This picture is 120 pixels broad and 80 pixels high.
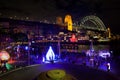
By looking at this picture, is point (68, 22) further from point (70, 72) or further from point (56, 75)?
point (56, 75)

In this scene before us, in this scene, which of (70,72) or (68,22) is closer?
(70,72)

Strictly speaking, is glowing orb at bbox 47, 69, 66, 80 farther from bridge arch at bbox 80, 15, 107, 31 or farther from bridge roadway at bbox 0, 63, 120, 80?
bridge arch at bbox 80, 15, 107, 31

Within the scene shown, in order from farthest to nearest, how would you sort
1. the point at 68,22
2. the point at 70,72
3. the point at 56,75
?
the point at 68,22
the point at 70,72
the point at 56,75

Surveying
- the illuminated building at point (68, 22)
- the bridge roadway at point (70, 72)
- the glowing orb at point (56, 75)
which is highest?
the illuminated building at point (68, 22)

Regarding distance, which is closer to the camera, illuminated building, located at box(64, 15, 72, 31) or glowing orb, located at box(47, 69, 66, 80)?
glowing orb, located at box(47, 69, 66, 80)

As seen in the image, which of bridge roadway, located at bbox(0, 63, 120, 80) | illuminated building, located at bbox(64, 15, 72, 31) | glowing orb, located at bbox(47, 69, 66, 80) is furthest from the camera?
illuminated building, located at bbox(64, 15, 72, 31)

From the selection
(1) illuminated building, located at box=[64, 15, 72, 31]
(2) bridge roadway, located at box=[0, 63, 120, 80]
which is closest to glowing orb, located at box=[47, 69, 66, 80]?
(2) bridge roadway, located at box=[0, 63, 120, 80]

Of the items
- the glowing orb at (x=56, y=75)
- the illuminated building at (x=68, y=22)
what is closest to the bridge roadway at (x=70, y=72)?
the glowing orb at (x=56, y=75)

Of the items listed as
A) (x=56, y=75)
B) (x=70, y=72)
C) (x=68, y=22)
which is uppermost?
(x=68, y=22)

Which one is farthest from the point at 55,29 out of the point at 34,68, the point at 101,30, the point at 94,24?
the point at 34,68

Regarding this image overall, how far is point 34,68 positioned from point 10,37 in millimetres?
33400

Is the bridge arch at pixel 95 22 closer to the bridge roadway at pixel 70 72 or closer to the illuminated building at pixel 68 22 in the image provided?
the illuminated building at pixel 68 22

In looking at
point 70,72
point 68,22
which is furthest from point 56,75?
point 68,22

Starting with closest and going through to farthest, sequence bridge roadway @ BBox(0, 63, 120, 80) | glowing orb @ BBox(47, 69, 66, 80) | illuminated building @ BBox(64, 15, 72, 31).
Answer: glowing orb @ BBox(47, 69, 66, 80) → bridge roadway @ BBox(0, 63, 120, 80) → illuminated building @ BBox(64, 15, 72, 31)
